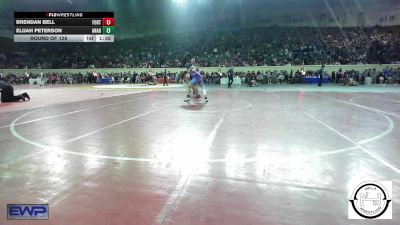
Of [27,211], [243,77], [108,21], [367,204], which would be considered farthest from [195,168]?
[243,77]

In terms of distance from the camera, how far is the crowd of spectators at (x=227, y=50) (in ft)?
121

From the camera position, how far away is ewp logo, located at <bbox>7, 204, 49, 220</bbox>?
381 cm

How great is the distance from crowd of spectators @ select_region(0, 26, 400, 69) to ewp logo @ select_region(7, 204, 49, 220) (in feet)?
116

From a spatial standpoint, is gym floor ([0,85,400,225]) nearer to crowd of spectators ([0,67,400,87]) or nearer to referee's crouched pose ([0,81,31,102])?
referee's crouched pose ([0,81,31,102])

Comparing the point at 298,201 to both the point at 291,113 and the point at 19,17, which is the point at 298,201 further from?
the point at 19,17

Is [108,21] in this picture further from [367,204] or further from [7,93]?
[367,204]

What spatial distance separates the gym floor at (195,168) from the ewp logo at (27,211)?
3.5 inches

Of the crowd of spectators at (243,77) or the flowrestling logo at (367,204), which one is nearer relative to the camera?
the flowrestling logo at (367,204)

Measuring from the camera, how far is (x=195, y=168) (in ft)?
18.6
